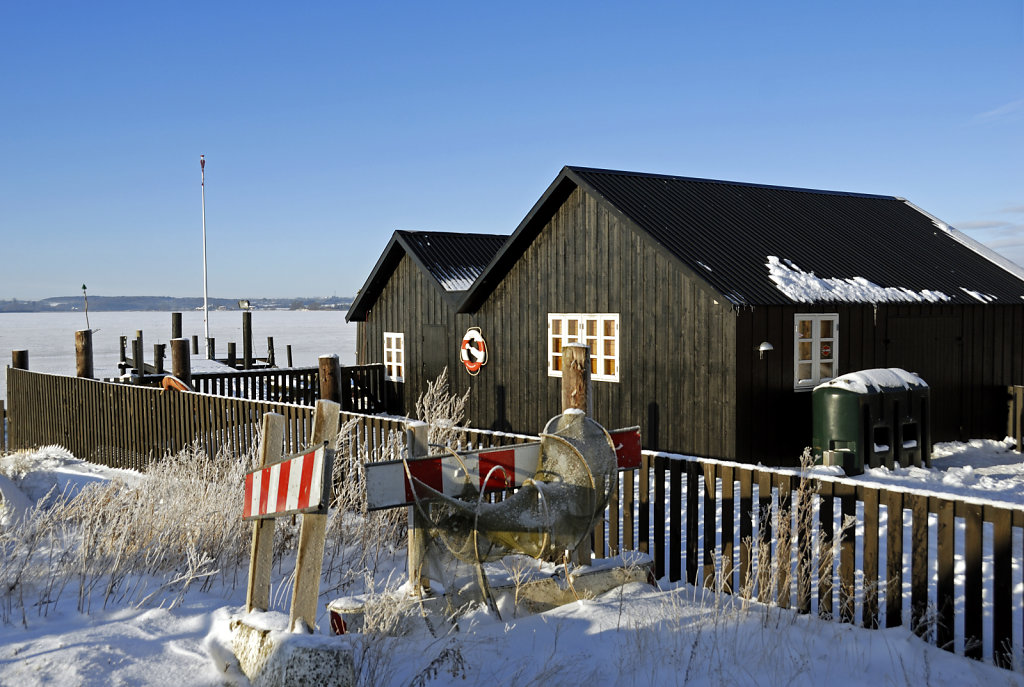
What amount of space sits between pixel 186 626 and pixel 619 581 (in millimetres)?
2822

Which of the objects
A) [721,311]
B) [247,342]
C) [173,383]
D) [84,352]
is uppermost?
[721,311]

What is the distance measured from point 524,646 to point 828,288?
10560 millimetres

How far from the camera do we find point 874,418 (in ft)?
41.8

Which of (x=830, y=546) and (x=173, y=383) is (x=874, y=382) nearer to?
(x=830, y=546)

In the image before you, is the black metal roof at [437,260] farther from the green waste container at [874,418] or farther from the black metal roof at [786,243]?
the green waste container at [874,418]

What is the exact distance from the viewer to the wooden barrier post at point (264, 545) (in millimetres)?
4871

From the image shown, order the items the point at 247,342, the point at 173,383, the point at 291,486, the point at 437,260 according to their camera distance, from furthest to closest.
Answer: the point at 247,342 → the point at 437,260 → the point at 173,383 → the point at 291,486

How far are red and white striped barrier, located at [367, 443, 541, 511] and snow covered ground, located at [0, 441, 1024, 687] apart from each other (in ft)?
2.59

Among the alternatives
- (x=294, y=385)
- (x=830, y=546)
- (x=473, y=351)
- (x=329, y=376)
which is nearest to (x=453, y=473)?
(x=830, y=546)

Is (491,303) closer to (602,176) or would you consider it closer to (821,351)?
(602,176)

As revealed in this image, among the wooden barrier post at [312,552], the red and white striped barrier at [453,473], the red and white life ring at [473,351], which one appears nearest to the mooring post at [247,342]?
the red and white life ring at [473,351]

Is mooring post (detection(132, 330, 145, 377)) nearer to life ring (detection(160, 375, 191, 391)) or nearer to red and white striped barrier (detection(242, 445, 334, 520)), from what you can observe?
life ring (detection(160, 375, 191, 391))

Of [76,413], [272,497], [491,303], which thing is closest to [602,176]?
[491,303]

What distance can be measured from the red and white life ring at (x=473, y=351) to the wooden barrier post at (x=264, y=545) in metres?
12.6
